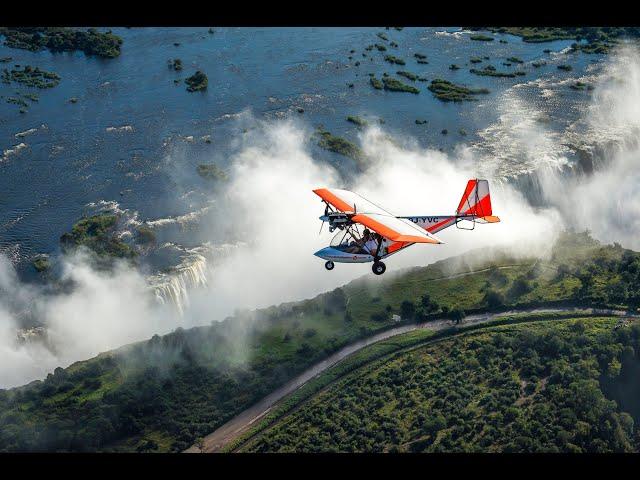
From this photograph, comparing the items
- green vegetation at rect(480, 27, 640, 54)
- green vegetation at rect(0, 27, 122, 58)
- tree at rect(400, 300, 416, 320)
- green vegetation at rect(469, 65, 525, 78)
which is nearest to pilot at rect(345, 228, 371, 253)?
tree at rect(400, 300, 416, 320)

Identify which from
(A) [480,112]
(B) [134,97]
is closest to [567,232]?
(A) [480,112]

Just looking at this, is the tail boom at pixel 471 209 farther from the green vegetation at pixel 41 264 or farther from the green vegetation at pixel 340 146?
the green vegetation at pixel 340 146

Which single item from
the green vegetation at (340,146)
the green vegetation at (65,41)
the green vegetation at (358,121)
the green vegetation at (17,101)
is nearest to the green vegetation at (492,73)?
the green vegetation at (358,121)

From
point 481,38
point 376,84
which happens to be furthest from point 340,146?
point 481,38

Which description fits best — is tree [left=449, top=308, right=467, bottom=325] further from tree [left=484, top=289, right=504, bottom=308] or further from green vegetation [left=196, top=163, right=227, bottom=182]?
green vegetation [left=196, top=163, right=227, bottom=182]

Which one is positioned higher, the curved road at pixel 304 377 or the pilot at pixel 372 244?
the pilot at pixel 372 244

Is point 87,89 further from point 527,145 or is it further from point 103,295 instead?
point 527,145
